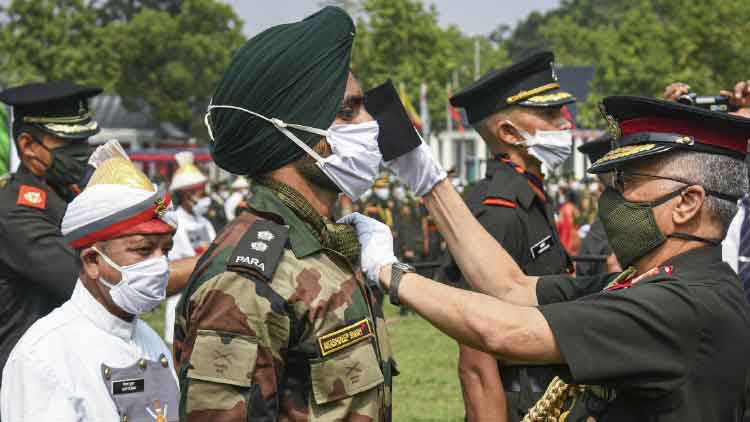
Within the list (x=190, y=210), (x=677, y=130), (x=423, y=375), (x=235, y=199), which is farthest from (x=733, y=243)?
(x=235, y=199)

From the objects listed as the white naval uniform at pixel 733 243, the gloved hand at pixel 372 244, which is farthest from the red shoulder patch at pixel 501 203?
the white naval uniform at pixel 733 243

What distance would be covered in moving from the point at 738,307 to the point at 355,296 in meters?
1.35

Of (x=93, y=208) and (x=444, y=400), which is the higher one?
(x=93, y=208)

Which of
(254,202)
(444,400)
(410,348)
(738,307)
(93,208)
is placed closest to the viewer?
(254,202)

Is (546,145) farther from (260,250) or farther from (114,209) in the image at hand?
(260,250)

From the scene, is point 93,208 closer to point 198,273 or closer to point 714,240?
point 198,273

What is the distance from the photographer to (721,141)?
3467 millimetres

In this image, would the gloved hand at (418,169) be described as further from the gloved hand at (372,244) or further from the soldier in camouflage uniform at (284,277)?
the soldier in camouflage uniform at (284,277)

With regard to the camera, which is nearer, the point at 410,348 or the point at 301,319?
the point at 301,319

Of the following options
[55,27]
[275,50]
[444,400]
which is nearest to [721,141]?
[275,50]

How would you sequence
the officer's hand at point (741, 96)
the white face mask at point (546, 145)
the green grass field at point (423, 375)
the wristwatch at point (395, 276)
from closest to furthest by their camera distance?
the wristwatch at point (395, 276)
the officer's hand at point (741, 96)
the white face mask at point (546, 145)
the green grass field at point (423, 375)

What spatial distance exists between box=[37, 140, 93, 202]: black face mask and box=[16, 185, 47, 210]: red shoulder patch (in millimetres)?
207

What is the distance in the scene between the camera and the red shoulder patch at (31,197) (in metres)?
5.37

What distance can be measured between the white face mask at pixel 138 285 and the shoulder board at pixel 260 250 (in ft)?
3.56
